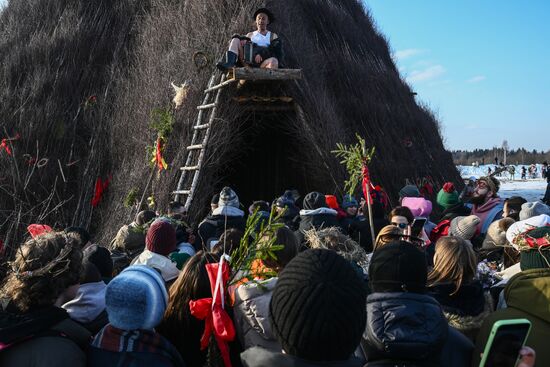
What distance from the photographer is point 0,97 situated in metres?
10.1

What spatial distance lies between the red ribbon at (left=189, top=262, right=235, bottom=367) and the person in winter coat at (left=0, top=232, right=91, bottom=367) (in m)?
0.53

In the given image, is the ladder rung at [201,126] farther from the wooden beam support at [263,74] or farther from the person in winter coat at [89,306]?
the person in winter coat at [89,306]

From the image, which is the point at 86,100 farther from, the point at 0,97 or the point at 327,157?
the point at 327,157

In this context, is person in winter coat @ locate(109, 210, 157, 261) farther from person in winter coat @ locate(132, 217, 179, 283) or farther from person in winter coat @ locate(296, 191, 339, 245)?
person in winter coat @ locate(296, 191, 339, 245)

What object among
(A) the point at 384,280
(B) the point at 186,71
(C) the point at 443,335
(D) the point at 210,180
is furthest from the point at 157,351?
(B) the point at 186,71

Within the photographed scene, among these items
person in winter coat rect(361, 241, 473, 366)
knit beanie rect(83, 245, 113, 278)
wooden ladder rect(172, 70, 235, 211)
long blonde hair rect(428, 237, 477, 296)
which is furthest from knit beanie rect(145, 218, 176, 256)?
wooden ladder rect(172, 70, 235, 211)

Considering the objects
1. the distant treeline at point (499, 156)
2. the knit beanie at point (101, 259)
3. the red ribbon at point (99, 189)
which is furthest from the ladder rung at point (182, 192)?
the distant treeline at point (499, 156)

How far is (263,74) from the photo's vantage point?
761 centimetres

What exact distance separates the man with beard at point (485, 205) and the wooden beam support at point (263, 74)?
3.35 metres

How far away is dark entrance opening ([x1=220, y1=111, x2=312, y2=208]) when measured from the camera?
10469 millimetres

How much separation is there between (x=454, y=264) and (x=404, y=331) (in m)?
0.90

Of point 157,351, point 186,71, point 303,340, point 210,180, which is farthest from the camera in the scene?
point 186,71

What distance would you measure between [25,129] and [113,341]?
29.7 feet

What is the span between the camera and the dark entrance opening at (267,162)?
1047 cm
